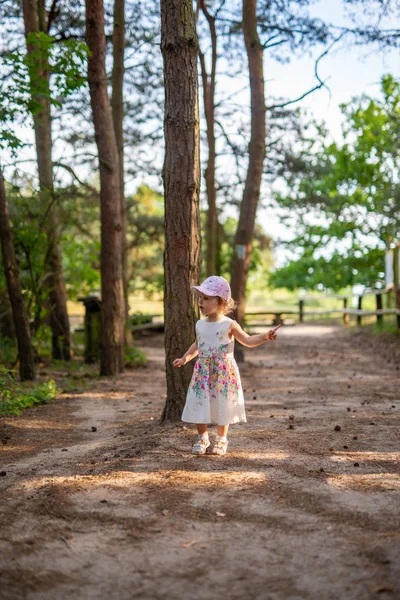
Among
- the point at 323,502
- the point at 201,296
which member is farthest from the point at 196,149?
the point at 323,502

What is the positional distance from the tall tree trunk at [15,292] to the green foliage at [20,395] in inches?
19.8

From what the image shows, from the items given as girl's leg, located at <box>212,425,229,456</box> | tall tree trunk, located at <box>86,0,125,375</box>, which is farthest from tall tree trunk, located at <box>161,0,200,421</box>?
tall tree trunk, located at <box>86,0,125,375</box>

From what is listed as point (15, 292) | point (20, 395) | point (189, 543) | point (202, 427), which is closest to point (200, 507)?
point (189, 543)

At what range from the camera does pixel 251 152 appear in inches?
536

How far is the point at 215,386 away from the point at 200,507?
1.64 m

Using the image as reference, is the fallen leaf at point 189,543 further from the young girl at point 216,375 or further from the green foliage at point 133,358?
the green foliage at point 133,358

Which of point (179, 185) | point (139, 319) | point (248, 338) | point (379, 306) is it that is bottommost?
point (139, 319)

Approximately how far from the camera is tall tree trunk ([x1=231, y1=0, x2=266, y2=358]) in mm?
13406

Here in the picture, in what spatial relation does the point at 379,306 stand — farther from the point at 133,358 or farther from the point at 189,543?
the point at 189,543

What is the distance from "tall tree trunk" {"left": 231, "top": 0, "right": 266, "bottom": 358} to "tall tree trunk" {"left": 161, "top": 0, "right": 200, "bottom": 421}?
6410 millimetres

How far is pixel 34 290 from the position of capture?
11930mm

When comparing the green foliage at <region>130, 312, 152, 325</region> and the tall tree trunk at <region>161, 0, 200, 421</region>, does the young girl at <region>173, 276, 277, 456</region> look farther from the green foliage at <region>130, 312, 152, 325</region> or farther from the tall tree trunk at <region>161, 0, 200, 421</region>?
the green foliage at <region>130, 312, 152, 325</region>

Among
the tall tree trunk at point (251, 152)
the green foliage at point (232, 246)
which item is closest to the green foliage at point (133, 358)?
the tall tree trunk at point (251, 152)

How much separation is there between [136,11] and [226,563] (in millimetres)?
14117
